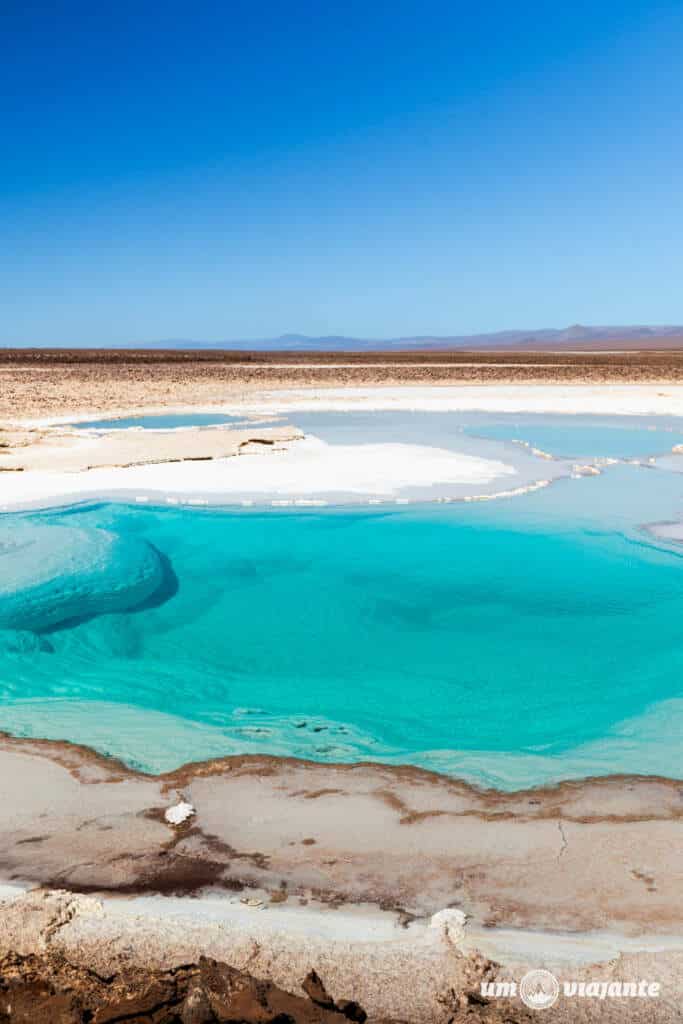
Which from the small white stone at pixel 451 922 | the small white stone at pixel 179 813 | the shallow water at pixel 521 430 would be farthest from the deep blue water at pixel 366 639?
the shallow water at pixel 521 430

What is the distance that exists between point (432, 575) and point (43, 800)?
3818 millimetres

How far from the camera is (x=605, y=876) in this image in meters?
2.71

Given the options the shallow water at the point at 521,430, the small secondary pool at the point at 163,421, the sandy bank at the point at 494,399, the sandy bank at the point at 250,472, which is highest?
the sandy bank at the point at 494,399

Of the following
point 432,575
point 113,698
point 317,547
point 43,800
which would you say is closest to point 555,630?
point 432,575

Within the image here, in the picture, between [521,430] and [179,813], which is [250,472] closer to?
[521,430]

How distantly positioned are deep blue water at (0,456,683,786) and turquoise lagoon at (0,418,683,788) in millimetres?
17

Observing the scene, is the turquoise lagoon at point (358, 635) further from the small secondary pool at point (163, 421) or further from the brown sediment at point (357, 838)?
the small secondary pool at point (163, 421)

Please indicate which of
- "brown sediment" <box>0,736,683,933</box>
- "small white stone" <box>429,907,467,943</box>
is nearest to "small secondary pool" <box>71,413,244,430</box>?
"brown sediment" <box>0,736,683,933</box>

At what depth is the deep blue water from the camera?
396 centimetres

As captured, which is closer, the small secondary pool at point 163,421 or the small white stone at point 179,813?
the small white stone at point 179,813

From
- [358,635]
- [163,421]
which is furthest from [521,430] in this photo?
[358,635]

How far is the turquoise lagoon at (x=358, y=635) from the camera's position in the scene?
3.95 metres

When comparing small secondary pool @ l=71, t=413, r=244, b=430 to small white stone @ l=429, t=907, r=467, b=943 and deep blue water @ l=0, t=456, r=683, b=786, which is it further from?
small white stone @ l=429, t=907, r=467, b=943

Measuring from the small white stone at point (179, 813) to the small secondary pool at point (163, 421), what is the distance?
11.4m
